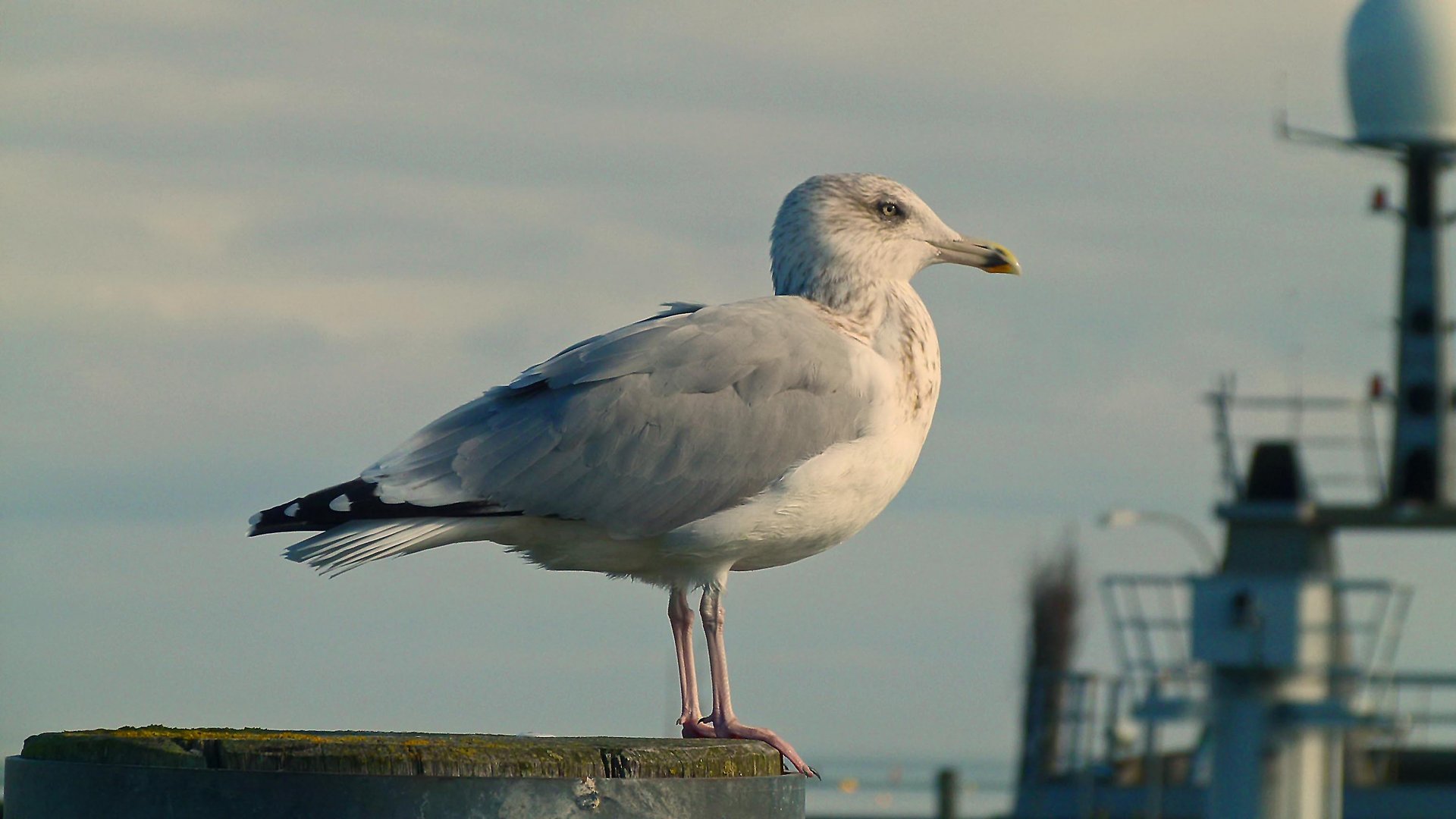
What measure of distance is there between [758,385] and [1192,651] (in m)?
19.0

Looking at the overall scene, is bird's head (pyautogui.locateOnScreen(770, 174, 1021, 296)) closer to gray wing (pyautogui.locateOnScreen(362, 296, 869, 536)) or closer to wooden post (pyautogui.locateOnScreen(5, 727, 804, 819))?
gray wing (pyautogui.locateOnScreen(362, 296, 869, 536))

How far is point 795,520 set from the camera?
7629mm

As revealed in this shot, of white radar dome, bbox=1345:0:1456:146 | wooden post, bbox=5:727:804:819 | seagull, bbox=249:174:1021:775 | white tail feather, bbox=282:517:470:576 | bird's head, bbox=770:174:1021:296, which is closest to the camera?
wooden post, bbox=5:727:804:819

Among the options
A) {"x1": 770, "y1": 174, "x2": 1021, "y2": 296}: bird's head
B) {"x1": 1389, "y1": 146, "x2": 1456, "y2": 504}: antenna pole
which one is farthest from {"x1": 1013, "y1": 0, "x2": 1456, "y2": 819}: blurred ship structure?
{"x1": 770, "y1": 174, "x2": 1021, "y2": 296}: bird's head

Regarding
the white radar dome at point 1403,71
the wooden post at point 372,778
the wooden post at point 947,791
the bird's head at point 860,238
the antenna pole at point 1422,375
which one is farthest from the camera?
the wooden post at point 947,791

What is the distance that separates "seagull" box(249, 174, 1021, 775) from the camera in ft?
24.7

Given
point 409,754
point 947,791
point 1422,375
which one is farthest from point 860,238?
point 947,791

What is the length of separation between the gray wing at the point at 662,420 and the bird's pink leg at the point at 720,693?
40 centimetres

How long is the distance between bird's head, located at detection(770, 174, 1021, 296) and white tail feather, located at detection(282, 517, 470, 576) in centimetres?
224

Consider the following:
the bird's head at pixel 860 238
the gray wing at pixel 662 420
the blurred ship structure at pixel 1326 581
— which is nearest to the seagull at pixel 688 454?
the gray wing at pixel 662 420

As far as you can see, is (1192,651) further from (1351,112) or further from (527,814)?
(527,814)

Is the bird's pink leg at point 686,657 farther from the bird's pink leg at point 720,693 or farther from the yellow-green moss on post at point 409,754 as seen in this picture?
the yellow-green moss on post at point 409,754

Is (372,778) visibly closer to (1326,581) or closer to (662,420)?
(662,420)

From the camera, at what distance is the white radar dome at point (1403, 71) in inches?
930
